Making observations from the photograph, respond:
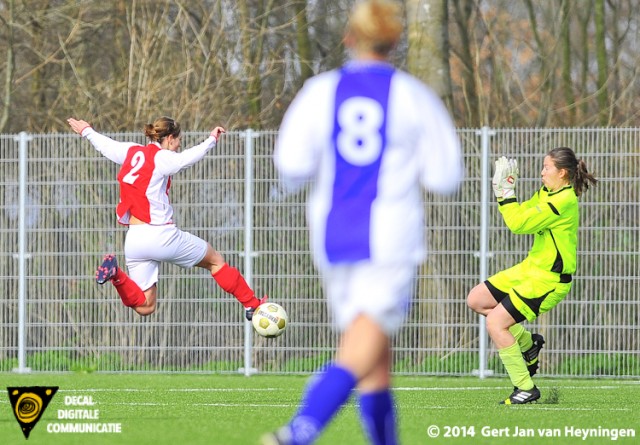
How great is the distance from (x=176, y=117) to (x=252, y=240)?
2643 mm

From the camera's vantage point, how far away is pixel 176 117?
16875 millimetres

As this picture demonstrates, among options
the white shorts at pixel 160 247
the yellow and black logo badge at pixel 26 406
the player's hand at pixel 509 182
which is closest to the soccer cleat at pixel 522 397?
the player's hand at pixel 509 182

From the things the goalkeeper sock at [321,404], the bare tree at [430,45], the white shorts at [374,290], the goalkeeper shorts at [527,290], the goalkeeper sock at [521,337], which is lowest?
the goalkeeper sock at [521,337]

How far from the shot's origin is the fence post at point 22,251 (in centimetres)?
1518

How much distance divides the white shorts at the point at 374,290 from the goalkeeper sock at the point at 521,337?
538cm

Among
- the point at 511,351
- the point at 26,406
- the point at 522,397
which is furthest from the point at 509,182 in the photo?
the point at 26,406

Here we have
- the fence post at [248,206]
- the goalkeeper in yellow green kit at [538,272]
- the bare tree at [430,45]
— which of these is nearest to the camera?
the goalkeeper in yellow green kit at [538,272]

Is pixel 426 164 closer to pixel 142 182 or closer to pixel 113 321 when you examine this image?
pixel 142 182

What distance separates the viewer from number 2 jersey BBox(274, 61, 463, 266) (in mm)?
5578

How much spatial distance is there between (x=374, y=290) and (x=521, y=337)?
18.2 ft

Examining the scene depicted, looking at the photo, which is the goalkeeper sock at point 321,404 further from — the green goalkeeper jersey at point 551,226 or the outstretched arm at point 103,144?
the outstretched arm at point 103,144

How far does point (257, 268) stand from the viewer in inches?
588

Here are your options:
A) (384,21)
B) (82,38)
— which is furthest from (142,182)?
(82,38)

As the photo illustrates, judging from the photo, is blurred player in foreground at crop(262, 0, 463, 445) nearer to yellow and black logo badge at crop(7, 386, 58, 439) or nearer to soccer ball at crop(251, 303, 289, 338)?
yellow and black logo badge at crop(7, 386, 58, 439)
